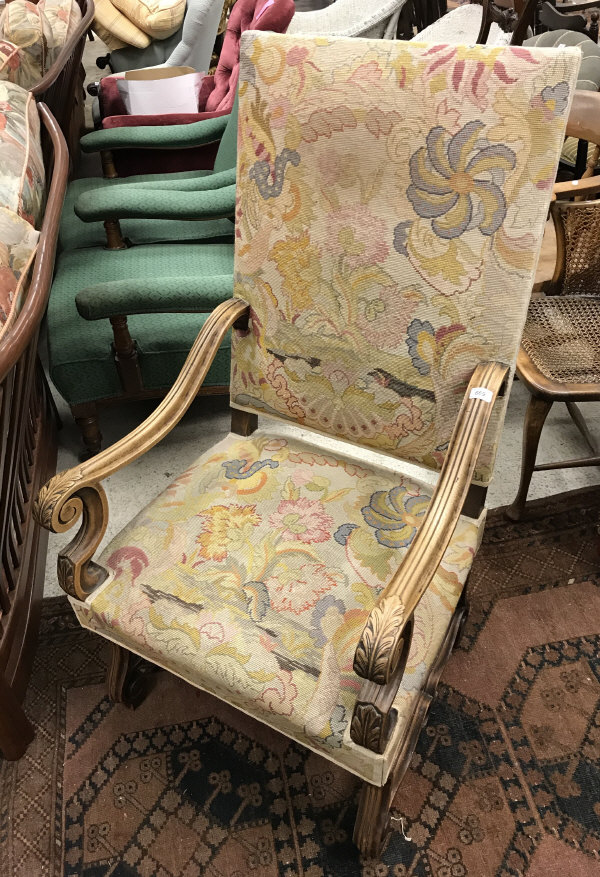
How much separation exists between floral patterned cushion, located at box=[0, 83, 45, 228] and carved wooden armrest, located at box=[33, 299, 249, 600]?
0.55 meters

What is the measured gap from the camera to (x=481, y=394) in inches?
36.6

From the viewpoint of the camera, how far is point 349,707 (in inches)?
33.9

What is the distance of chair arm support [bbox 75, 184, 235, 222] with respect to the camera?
5.73ft

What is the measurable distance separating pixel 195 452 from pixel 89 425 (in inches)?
13.0

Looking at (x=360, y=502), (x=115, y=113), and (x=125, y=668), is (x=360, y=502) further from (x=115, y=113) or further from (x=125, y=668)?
(x=115, y=113)

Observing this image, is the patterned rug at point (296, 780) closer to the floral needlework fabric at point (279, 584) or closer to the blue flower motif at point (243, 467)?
the floral needlework fabric at point (279, 584)

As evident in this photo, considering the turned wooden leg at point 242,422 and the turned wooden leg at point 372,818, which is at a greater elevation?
the turned wooden leg at point 242,422

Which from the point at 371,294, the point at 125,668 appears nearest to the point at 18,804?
the point at 125,668

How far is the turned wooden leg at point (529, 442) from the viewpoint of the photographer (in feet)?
4.86

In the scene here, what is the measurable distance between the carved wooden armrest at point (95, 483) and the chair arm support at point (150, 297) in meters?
0.42

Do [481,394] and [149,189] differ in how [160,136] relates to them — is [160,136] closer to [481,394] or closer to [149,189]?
[149,189]

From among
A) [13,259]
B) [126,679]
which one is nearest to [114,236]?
[13,259]

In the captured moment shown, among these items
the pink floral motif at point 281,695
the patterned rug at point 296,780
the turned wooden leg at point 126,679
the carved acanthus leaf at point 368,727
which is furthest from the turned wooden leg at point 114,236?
the carved acanthus leaf at point 368,727

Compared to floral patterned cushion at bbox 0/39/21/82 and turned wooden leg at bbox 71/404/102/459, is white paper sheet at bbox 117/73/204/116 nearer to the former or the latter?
floral patterned cushion at bbox 0/39/21/82
